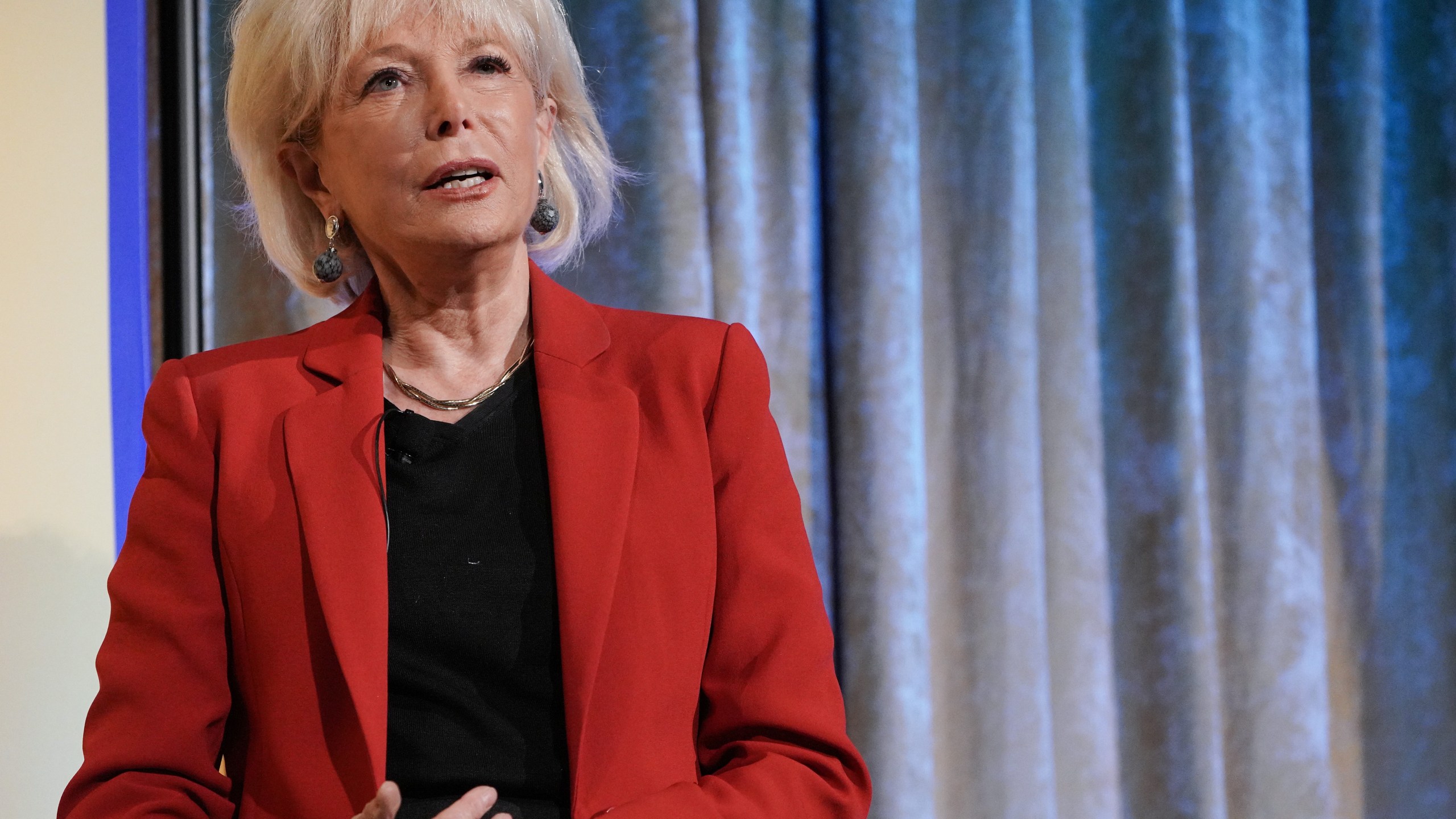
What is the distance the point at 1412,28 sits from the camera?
2027 mm

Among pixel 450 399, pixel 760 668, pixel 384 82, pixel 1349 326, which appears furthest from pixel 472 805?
pixel 1349 326

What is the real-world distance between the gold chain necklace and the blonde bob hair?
0.20 meters

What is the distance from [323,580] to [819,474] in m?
0.87

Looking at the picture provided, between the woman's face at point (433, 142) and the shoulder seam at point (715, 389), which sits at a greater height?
the woman's face at point (433, 142)

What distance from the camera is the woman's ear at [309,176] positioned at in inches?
52.6

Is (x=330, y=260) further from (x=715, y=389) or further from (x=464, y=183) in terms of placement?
(x=715, y=389)

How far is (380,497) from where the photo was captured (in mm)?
1144

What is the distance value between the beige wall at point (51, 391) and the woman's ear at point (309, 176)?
1.71 feet

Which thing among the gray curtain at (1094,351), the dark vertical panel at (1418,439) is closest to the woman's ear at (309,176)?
the gray curtain at (1094,351)

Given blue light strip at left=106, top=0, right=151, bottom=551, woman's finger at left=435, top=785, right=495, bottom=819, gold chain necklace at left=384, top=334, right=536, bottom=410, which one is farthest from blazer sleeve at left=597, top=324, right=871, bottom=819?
blue light strip at left=106, top=0, right=151, bottom=551

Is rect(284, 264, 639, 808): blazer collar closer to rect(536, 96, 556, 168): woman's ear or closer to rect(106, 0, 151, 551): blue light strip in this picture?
rect(536, 96, 556, 168): woman's ear

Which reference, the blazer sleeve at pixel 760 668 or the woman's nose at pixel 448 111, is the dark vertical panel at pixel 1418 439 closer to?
the blazer sleeve at pixel 760 668

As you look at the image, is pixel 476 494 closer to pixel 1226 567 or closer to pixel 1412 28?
pixel 1226 567

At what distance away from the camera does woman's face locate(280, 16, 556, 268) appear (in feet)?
3.90
